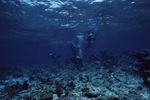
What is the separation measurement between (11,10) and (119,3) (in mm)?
16805

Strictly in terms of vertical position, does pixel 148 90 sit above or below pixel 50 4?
below

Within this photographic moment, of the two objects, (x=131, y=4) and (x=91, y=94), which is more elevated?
(x=131, y=4)

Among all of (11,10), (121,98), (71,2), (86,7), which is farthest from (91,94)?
(11,10)

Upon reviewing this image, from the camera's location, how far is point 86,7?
1405 cm

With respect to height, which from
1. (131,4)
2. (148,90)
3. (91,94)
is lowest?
(148,90)

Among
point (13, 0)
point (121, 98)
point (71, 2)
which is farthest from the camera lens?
→ point (71, 2)

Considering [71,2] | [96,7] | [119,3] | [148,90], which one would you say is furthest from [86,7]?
[148,90]

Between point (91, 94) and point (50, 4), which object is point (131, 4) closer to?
point (50, 4)

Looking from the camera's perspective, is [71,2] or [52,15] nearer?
[71,2]

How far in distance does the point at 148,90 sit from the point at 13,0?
1581 cm

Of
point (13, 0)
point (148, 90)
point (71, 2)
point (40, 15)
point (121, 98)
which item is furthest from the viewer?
point (40, 15)

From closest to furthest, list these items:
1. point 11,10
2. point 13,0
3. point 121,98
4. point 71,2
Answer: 1. point 121,98
2. point 13,0
3. point 71,2
4. point 11,10

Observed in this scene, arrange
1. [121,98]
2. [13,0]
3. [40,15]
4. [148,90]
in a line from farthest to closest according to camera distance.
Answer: [40,15] → [13,0] → [148,90] → [121,98]

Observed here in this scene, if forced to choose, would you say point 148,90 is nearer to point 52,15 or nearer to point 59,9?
point 59,9
